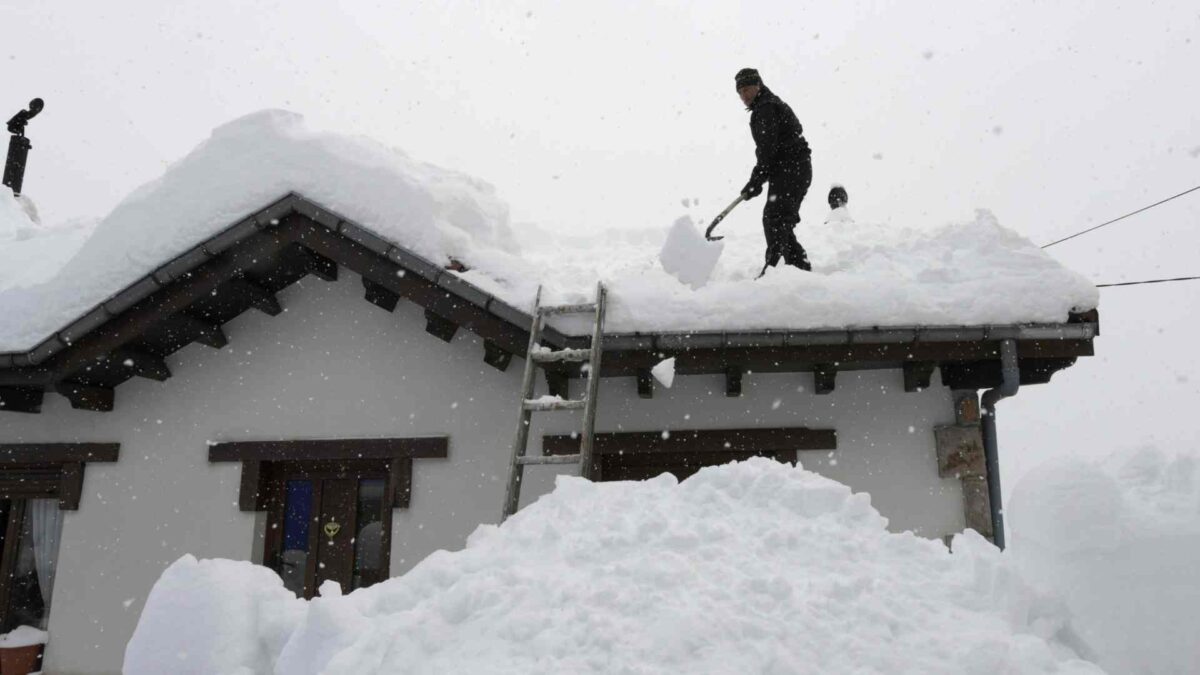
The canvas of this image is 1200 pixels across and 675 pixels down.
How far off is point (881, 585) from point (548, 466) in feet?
10.2

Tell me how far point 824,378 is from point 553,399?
203 cm

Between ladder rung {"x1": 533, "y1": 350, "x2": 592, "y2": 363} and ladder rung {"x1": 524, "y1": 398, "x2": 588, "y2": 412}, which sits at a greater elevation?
ladder rung {"x1": 533, "y1": 350, "x2": 592, "y2": 363}

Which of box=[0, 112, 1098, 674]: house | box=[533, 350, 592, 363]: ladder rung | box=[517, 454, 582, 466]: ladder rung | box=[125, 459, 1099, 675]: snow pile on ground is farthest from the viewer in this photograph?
box=[0, 112, 1098, 674]: house

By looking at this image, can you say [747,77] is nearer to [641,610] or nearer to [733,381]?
[733,381]

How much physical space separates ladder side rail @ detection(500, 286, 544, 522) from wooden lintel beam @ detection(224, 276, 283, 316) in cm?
245

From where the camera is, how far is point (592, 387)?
472 centimetres

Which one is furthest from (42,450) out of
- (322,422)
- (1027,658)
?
(1027,658)

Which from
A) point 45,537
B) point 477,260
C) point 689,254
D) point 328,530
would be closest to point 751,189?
point 689,254

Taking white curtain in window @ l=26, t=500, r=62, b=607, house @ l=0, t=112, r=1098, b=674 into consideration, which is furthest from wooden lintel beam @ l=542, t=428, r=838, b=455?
white curtain in window @ l=26, t=500, r=62, b=607

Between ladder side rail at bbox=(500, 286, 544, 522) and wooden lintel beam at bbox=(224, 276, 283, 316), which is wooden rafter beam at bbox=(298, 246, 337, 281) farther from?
ladder side rail at bbox=(500, 286, 544, 522)

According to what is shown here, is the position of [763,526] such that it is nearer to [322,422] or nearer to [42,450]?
[322,422]

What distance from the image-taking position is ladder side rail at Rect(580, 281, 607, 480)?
462cm

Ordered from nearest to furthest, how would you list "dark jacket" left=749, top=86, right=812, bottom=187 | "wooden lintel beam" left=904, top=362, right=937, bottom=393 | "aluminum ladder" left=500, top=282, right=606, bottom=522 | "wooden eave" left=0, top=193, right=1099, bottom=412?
"aluminum ladder" left=500, top=282, right=606, bottom=522 < "wooden eave" left=0, top=193, right=1099, bottom=412 < "wooden lintel beam" left=904, top=362, right=937, bottom=393 < "dark jacket" left=749, top=86, right=812, bottom=187

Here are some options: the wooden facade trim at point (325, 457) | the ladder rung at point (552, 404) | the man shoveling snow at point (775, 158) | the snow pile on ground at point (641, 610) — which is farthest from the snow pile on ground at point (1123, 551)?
the wooden facade trim at point (325, 457)
